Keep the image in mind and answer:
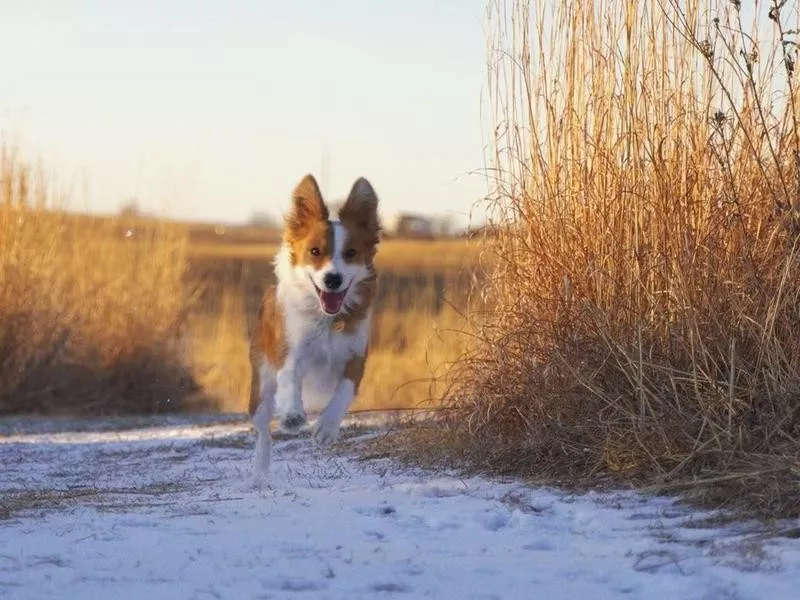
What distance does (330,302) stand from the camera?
6160 mm

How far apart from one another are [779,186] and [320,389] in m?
2.49

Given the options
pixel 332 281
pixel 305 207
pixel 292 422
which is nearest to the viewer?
pixel 292 422

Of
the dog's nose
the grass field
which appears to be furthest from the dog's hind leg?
the grass field

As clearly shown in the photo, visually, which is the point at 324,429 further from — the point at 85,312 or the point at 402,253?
the point at 402,253

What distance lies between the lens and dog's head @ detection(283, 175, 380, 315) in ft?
20.2

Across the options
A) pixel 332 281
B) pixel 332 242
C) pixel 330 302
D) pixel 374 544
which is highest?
pixel 332 242

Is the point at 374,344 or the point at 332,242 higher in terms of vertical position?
the point at 332,242

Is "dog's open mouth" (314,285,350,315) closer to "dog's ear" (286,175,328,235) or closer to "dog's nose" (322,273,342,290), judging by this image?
"dog's nose" (322,273,342,290)

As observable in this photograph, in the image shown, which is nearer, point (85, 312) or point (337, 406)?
point (337, 406)

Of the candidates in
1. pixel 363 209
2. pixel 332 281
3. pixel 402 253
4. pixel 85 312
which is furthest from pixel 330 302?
pixel 402 253

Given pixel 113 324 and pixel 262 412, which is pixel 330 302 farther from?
pixel 113 324

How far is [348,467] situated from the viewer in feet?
18.4

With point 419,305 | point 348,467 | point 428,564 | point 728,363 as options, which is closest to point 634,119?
point 728,363

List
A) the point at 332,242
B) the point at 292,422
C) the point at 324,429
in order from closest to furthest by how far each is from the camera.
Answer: the point at 292,422
the point at 324,429
the point at 332,242
